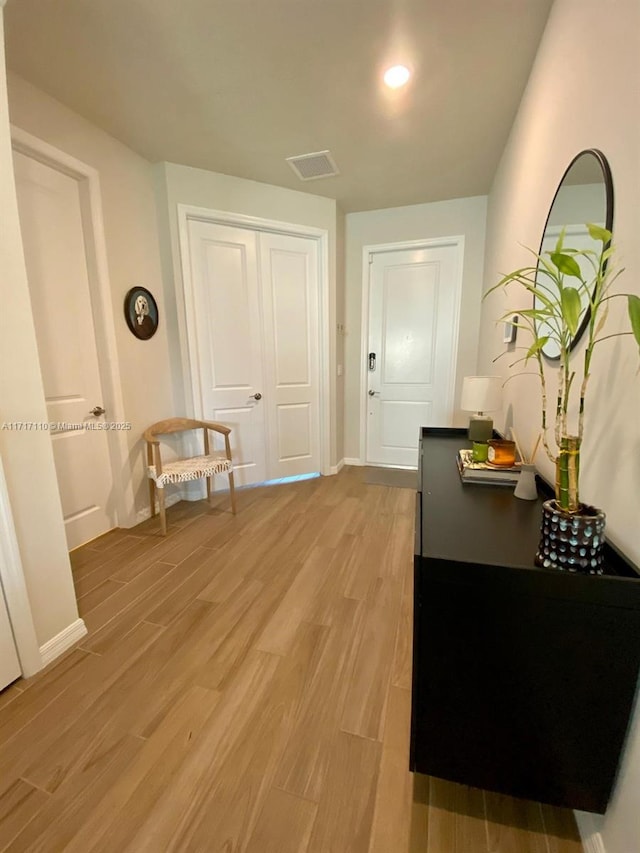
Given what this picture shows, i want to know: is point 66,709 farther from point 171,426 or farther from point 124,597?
point 171,426

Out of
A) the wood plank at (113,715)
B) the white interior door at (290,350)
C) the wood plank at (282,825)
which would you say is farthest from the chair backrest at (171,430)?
A: the wood plank at (282,825)

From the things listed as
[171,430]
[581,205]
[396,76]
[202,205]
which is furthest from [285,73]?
[171,430]

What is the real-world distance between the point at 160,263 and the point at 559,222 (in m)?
2.65

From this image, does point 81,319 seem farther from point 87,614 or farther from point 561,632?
point 561,632

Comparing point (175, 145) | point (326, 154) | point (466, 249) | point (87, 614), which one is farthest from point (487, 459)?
point (175, 145)

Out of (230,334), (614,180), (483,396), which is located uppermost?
(614,180)

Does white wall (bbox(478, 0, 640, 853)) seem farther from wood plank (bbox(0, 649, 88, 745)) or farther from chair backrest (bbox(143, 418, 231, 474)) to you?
chair backrest (bbox(143, 418, 231, 474))

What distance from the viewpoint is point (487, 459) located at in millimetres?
1452

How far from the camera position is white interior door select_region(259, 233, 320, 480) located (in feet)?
10.4

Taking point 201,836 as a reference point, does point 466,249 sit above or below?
above

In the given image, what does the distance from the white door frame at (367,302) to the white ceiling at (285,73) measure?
0.72 m

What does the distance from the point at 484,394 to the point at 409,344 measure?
6.70 ft

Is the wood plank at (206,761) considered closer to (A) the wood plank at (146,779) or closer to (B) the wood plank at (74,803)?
(A) the wood plank at (146,779)

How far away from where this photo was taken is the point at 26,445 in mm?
1340
